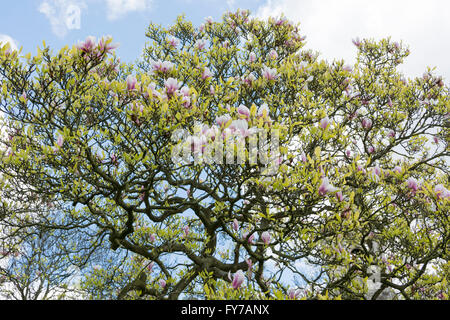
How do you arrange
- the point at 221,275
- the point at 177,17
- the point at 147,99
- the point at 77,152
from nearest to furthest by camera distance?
the point at 147,99 → the point at 77,152 → the point at 221,275 → the point at 177,17

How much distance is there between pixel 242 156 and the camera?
11.4 ft

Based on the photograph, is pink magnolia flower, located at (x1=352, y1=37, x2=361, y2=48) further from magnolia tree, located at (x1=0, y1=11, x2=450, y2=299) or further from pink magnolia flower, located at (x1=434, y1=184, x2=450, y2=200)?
pink magnolia flower, located at (x1=434, y1=184, x2=450, y2=200)

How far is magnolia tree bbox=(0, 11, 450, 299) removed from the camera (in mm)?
3846

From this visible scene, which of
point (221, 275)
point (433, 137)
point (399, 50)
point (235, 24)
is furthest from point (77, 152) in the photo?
point (399, 50)

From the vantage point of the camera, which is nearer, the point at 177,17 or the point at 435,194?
the point at 435,194

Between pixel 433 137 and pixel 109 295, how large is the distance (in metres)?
7.62

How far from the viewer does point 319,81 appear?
6441mm

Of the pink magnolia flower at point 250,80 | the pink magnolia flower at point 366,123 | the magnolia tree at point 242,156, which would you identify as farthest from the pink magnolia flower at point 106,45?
the pink magnolia flower at point 366,123

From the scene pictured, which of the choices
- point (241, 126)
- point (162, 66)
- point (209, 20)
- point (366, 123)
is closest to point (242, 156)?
point (241, 126)

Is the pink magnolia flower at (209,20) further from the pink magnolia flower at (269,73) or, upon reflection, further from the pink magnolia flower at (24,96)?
the pink magnolia flower at (24,96)

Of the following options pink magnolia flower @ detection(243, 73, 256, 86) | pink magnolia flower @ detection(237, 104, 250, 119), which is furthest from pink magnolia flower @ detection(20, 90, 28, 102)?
pink magnolia flower @ detection(243, 73, 256, 86)

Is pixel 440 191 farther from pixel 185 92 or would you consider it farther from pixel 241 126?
pixel 185 92
